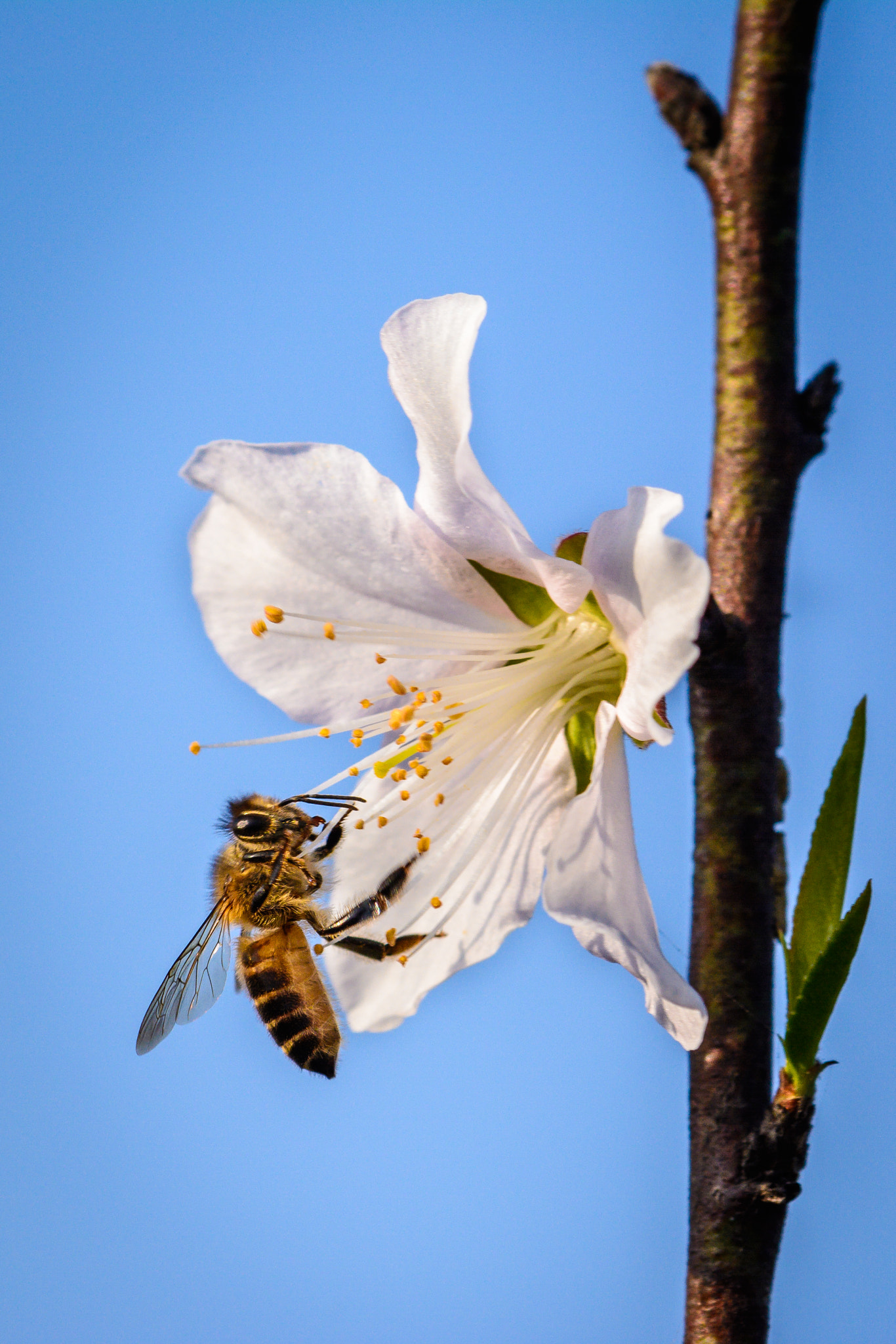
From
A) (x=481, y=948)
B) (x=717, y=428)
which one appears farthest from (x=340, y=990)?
(x=717, y=428)

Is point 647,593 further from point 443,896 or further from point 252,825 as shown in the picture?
point 252,825

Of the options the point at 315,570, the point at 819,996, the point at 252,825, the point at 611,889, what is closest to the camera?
the point at 819,996

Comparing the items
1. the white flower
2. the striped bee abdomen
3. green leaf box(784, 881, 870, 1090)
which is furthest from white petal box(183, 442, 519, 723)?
green leaf box(784, 881, 870, 1090)

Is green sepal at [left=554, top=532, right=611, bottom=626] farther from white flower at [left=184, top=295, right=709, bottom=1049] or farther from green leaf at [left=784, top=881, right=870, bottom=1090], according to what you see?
green leaf at [left=784, top=881, right=870, bottom=1090]

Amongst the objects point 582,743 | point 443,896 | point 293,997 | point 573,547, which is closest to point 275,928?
point 293,997

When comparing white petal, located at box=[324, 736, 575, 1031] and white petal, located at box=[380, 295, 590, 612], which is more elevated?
white petal, located at box=[380, 295, 590, 612]

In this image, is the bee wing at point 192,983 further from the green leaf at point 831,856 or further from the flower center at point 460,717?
the green leaf at point 831,856
